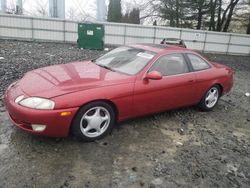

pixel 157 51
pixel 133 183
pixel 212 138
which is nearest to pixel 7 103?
pixel 133 183

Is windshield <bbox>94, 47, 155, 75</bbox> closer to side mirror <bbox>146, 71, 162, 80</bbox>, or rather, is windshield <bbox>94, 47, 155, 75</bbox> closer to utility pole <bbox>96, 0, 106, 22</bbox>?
side mirror <bbox>146, 71, 162, 80</bbox>

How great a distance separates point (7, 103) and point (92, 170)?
1588 millimetres

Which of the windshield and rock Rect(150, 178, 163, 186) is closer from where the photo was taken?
rock Rect(150, 178, 163, 186)

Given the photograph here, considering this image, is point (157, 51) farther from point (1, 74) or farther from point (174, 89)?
point (1, 74)

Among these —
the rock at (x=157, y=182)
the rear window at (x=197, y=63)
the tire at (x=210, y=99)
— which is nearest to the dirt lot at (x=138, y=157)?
the rock at (x=157, y=182)

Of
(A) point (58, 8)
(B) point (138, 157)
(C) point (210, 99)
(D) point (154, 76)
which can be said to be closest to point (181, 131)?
(D) point (154, 76)

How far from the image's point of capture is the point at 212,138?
4.67 m

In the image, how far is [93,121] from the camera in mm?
4000

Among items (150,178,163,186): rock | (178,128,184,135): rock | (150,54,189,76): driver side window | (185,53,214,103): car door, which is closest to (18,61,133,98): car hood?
(150,54,189,76): driver side window

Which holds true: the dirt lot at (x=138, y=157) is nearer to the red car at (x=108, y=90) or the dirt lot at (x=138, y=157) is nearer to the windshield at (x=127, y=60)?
the red car at (x=108, y=90)

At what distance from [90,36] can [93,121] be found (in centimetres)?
1183

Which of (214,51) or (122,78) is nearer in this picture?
(122,78)

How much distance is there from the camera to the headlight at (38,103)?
359 cm

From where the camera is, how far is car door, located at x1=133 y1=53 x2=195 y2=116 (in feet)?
14.7
